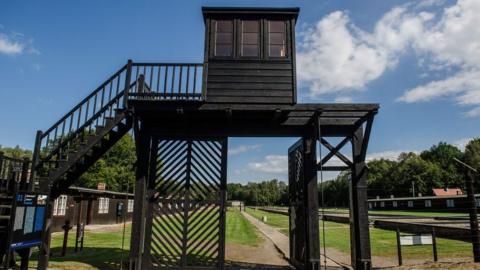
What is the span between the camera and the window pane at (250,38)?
384 inches

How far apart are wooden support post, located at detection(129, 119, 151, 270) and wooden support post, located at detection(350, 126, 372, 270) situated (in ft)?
19.4

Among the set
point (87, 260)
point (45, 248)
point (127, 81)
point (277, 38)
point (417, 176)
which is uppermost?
point (417, 176)

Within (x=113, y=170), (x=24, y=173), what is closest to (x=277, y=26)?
(x=24, y=173)

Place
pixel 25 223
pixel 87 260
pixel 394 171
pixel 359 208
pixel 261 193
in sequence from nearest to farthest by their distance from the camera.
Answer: pixel 25 223 < pixel 359 208 < pixel 87 260 < pixel 394 171 < pixel 261 193

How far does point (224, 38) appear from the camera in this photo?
978cm

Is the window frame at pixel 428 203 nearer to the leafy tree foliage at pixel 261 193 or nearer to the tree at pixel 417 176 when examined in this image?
the tree at pixel 417 176

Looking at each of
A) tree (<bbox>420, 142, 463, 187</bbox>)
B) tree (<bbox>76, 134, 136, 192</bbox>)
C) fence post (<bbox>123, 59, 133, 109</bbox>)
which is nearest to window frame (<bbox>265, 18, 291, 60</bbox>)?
fence post (<bbox>123, 59, 133, 109</bbox>)

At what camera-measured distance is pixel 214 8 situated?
9.75 metres

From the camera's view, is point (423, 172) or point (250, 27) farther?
point (423, 172)

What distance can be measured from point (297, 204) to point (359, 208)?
1970 mm

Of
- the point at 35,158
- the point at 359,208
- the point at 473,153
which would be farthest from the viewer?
the point at 473,153

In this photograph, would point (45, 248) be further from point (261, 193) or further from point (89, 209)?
point (261, 193)

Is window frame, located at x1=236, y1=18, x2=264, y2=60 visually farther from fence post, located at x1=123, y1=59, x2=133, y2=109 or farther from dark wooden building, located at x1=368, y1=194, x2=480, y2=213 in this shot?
dark wooden building, located at x1=368, y1=194, x2=480, y2=213

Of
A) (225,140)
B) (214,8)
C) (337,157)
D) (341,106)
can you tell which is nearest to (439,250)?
(337,157)
